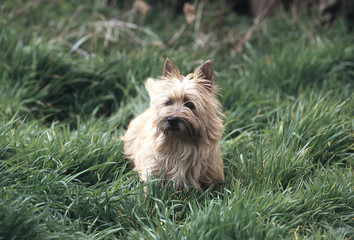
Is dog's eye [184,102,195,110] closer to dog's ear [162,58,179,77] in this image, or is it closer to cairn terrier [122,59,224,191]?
cairn terrier [122,59,224,191]

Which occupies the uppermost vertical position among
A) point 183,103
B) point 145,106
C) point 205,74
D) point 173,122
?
point 205,74

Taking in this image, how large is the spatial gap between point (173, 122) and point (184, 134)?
0.60 feet

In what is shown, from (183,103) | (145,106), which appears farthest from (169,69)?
(145,106)

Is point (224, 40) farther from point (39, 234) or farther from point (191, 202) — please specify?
point (39, 234)

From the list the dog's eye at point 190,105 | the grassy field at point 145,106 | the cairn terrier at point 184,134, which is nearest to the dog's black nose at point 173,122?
the cairn terrier at point 184,134

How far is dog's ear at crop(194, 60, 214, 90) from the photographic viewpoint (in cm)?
408

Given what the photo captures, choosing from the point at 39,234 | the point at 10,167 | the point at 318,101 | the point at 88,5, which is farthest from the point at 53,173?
the point at 88,5

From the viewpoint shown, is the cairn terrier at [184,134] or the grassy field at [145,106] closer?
the grassy field at [145,106]

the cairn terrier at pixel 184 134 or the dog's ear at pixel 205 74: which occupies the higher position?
the dog's ear at pixel 205 74

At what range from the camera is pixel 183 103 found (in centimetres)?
388

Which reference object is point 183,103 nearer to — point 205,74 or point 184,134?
point 184,134

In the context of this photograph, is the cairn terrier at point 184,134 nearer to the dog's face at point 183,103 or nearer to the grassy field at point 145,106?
the dog's face at point 183,103

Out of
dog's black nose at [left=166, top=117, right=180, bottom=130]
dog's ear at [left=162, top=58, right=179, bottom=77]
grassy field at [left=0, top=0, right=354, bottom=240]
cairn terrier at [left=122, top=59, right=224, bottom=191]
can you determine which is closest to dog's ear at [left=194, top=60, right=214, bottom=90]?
cairn terrier at [left=122, top=59, right=224, bottom=191]

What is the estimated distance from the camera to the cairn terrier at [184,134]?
3.87 m
